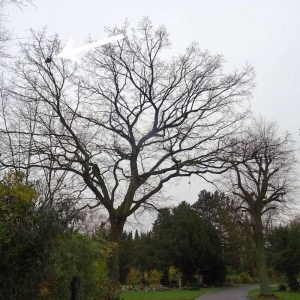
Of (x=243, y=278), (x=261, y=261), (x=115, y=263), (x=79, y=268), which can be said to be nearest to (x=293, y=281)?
(x=261, y=261)

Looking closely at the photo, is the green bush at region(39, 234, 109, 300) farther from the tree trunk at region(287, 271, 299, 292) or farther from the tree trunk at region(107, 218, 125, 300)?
the tree trunk at region(287, 271, 299, 292)

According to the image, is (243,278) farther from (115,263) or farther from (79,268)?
(79,268)

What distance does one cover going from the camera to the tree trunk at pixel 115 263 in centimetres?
1937

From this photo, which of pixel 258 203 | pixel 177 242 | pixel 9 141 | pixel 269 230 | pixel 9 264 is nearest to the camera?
pixel 9 264

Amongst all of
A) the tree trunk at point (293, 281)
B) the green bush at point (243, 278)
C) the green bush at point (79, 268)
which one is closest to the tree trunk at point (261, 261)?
the tree trunk at point (293, 281)

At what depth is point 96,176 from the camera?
24047 millimetres

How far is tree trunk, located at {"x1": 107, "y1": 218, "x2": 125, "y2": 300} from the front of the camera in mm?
19367

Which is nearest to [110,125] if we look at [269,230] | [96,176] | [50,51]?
[96,176]

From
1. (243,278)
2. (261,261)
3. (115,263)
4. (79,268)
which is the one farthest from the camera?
(243,278)

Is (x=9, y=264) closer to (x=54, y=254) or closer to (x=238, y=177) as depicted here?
(x=54, y=254)

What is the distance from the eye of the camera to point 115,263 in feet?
71.8

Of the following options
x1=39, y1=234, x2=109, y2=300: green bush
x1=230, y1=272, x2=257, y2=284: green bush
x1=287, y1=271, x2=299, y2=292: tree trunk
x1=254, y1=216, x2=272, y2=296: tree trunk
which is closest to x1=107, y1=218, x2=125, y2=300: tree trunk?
x1=39, y1=234, x2=109, y2=300: green bush

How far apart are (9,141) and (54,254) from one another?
35.2ft

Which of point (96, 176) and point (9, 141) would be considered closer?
point (9, 141)
